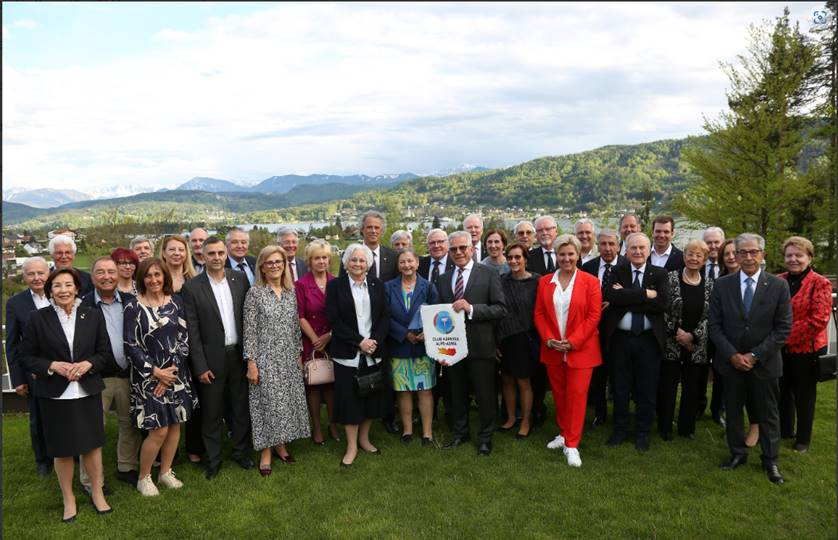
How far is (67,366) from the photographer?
405 centimetres

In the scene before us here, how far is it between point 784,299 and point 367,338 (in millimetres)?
3834

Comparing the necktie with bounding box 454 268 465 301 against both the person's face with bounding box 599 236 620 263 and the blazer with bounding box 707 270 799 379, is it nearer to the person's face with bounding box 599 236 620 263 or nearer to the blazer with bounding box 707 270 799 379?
the person's face with bounding box 599 236 620 263

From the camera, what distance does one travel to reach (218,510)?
4496mm

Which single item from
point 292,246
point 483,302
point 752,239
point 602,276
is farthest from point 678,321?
point 292,246

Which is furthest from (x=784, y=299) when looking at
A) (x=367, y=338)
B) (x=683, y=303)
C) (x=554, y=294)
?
(x=367, y=338)

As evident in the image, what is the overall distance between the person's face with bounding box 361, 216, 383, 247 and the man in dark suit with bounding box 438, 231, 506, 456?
1.18 metres

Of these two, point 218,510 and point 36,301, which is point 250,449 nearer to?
point 218,510

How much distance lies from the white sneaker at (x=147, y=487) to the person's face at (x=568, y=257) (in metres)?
4.38

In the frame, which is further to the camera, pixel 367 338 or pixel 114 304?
pixel 367 338

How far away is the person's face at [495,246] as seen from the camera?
6.05m

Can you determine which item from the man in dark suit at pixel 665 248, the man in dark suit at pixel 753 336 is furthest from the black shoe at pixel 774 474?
the man in dark suit at pixel 665 248

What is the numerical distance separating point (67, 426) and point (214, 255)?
179 cm

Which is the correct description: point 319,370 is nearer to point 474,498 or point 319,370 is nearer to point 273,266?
point 273,266

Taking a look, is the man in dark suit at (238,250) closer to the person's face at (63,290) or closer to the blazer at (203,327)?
the blazer at (203,327)
